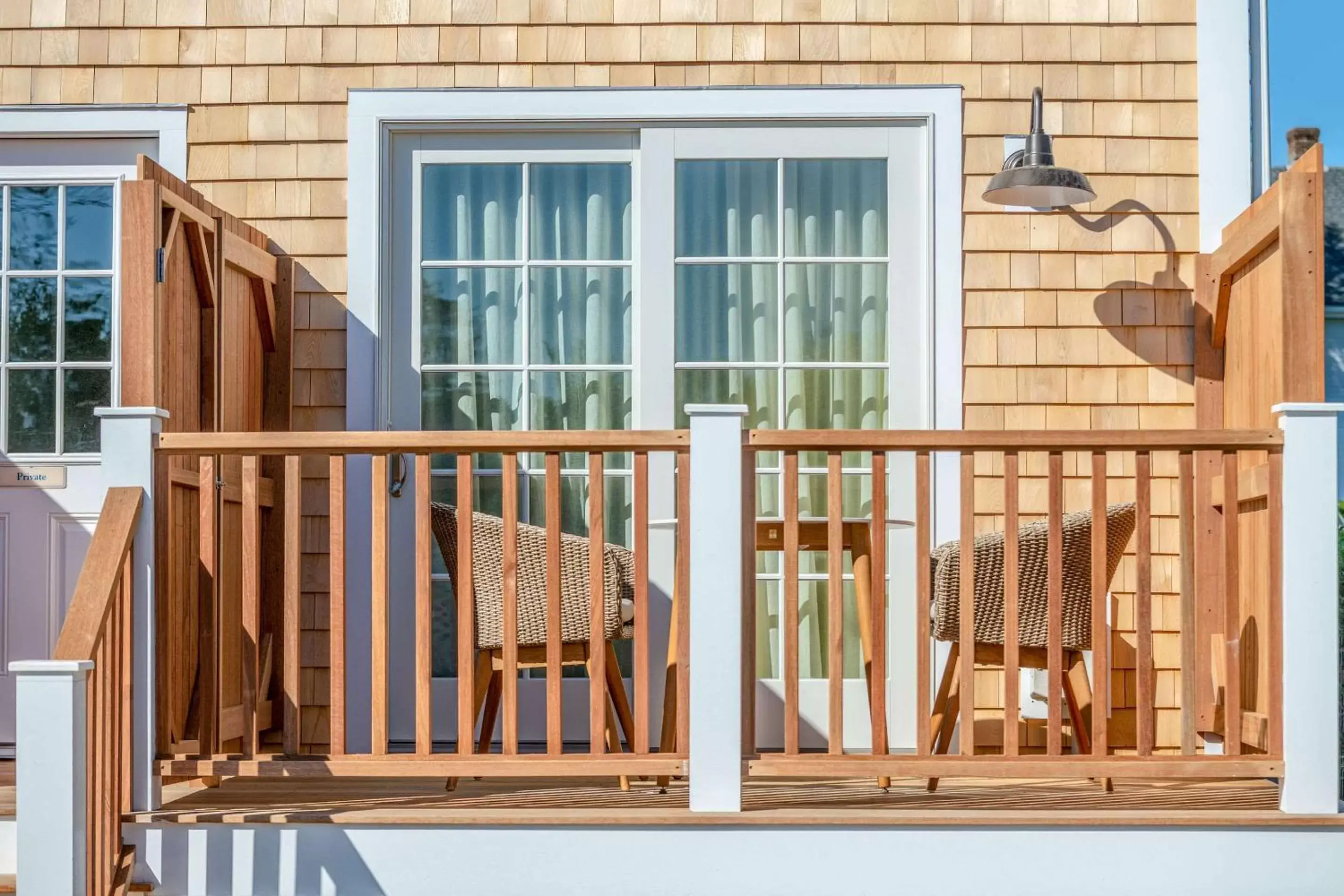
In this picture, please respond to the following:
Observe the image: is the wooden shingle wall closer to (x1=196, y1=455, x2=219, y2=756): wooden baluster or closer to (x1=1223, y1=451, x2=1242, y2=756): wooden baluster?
(x1=1223, y1=451, x2=1242, y2=756): wooden baluster

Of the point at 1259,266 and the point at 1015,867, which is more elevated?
the point at 1259,266

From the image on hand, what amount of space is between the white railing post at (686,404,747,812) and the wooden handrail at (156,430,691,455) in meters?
0.08

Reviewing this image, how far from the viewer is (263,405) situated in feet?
16.6

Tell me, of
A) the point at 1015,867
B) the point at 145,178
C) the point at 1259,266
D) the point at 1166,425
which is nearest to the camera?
the point at 1015,867

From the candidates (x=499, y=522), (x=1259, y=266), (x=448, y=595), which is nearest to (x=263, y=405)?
→ (x=448, y=595)

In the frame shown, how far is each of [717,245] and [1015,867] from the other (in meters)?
2.32

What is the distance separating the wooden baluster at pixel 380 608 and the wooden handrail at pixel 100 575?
595mm

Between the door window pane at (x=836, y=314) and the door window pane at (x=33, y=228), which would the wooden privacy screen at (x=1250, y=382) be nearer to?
the door window pane at (x=836, y=314)

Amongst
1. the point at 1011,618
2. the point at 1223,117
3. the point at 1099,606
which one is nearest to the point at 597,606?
the point at 1011,618

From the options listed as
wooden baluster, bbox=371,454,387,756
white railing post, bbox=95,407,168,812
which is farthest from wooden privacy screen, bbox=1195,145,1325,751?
white railing post, bbox=95,407,168,812

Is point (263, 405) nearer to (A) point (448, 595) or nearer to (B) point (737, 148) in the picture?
(A) point (448, 595)

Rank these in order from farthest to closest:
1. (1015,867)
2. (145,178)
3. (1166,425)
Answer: (1166,425) < (145,178) < (1015,867)

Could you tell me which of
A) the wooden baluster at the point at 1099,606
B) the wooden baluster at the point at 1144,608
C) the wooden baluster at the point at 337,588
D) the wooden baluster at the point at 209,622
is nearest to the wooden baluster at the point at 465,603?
the wooden baluster at the point at 337,588

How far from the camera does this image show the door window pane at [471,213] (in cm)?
516
